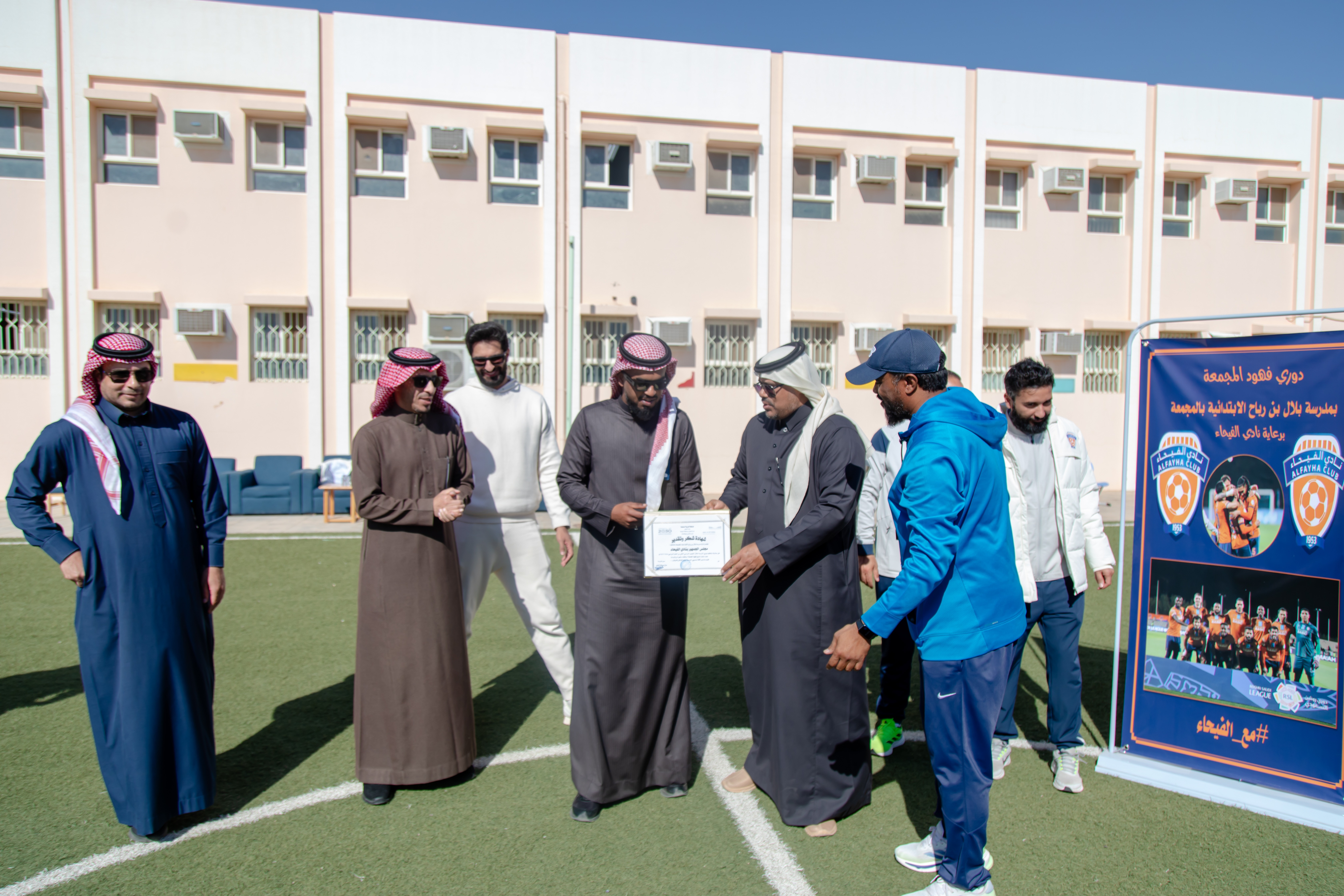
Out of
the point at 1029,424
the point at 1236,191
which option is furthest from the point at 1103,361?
the point at 1029,424

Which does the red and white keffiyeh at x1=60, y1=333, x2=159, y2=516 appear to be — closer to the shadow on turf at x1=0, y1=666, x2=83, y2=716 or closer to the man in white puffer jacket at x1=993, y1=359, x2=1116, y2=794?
the shadow on turf at x1=0, y1=666, x2=83, y2=716

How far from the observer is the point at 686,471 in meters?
3.74

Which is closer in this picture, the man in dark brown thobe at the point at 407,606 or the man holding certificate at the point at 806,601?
the man holding certificate at the point at 806,601

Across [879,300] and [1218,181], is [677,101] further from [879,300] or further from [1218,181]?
[1218,181]

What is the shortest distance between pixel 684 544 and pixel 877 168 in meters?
13.4

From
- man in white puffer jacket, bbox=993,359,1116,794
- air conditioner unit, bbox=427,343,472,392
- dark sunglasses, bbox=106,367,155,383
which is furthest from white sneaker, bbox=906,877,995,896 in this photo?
air conditioner unit, bbox=427,343,472,392

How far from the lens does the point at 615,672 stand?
3.46 m

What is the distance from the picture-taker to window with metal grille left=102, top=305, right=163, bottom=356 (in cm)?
1299

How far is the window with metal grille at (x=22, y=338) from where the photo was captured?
41.9 ft

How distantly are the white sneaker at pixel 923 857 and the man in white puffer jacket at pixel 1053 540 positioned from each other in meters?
0.79

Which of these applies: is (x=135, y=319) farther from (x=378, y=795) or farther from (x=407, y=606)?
(x=378, y=795)

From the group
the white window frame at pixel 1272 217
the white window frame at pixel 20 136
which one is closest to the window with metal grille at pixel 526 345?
the white window frame at pixel 20 136

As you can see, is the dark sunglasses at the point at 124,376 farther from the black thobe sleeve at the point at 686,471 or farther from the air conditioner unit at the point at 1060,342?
the air conditioner unit at the point at 1060,342

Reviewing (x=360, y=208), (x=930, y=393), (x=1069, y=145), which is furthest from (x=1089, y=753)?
(x=1069, y=145)
